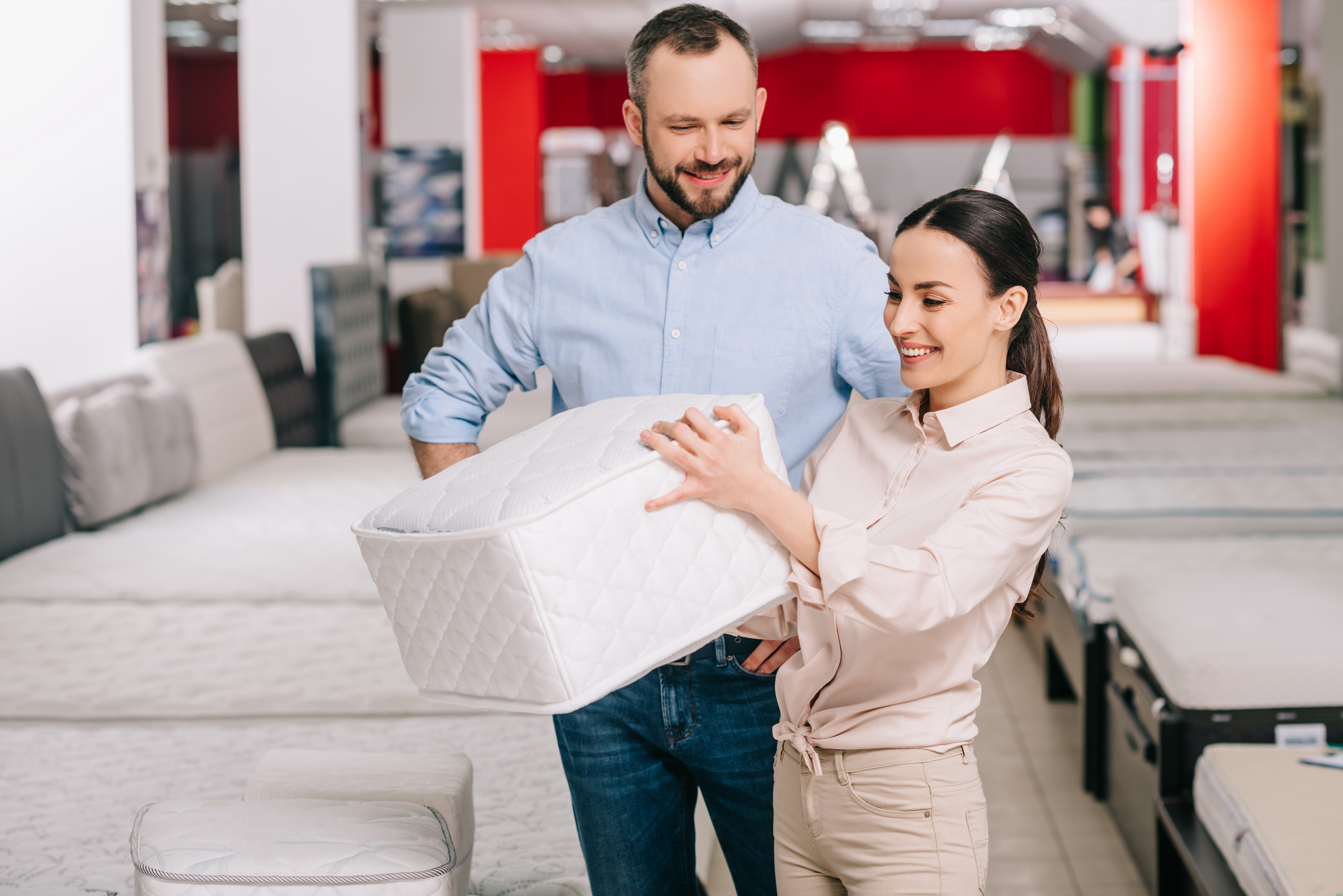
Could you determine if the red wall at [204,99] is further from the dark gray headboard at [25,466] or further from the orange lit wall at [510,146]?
the dark gray headboard at [25,466]

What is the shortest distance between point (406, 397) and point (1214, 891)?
1419mm

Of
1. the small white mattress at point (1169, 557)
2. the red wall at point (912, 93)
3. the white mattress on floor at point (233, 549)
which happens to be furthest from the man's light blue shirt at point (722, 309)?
the red wall at point (912, 93)

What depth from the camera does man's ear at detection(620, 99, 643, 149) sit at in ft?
4.51

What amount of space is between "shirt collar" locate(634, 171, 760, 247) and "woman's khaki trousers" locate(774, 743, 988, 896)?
1.89 ft

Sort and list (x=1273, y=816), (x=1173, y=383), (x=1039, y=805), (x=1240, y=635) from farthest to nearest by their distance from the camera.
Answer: (x=1173, y=383) < (x=1039, y=805) < (x=1240, y=635) < (x=1273, y=816)

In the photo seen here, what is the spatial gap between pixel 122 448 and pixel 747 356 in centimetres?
315

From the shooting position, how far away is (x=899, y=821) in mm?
1177

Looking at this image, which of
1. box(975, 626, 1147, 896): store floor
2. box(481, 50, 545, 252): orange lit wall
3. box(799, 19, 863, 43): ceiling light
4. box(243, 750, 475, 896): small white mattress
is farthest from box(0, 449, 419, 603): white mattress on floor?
box(799, 19, 863, 43): ceiling light

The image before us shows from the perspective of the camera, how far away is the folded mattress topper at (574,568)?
1.11 metres

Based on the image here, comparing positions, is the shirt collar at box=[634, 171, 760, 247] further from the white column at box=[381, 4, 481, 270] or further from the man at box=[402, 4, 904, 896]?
the white column at box=[381, 4, 481, 270]

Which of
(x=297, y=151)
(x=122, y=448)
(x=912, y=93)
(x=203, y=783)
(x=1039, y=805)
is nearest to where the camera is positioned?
(x=203, y=783)

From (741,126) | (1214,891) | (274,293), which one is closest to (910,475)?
(741,126)

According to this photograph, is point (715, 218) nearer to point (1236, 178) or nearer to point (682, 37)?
point (682, 37)

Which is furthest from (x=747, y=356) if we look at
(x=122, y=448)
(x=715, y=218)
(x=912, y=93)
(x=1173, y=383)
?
(x=912, y=93)
